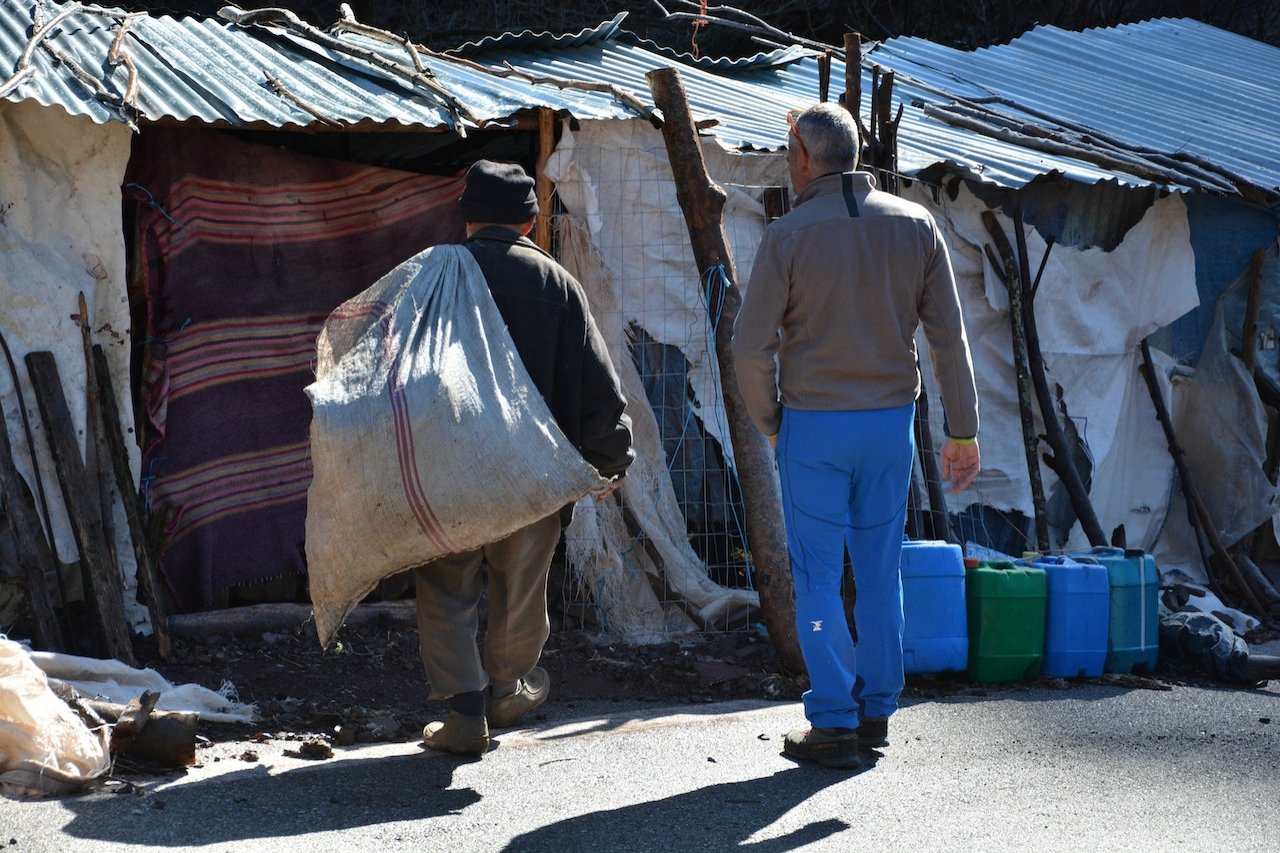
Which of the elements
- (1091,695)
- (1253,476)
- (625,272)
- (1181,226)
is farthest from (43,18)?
(1253,476)

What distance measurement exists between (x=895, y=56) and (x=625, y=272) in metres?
5.35

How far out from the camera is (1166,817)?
4.29 m

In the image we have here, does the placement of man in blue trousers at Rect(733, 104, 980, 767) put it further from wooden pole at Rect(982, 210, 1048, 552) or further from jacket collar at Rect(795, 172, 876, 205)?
wooden pole at Rect(982, 210, 1048, 552)

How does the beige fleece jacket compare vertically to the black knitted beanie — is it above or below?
below

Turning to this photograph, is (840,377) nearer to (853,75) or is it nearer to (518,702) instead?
(518,702)

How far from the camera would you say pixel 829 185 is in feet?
15.4

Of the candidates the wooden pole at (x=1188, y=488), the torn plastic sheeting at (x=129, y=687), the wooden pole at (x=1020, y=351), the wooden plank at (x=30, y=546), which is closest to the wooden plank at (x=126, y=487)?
the wooden plank at (x=30, y=546)

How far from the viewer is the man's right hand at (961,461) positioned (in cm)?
481

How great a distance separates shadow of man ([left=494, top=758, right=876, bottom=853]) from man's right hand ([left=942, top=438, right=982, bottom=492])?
1090mm

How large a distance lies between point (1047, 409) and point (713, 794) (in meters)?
4.57

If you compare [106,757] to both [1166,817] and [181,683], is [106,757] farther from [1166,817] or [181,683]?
[1166,817]

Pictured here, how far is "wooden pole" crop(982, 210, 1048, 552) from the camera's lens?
8156mm

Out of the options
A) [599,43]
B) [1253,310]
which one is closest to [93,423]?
[599,43]

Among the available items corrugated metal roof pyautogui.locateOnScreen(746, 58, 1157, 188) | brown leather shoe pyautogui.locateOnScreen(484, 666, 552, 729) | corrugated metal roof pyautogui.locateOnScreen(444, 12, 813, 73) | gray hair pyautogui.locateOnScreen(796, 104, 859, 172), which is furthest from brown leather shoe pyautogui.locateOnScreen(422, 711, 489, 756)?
corrugated metal roof pyautogui.locateOnScreen(444, 12, 813, 73)
